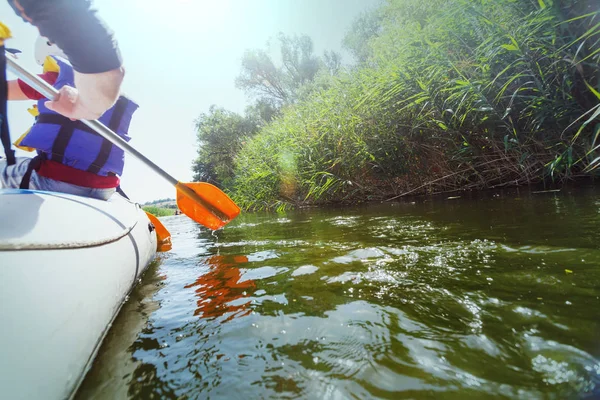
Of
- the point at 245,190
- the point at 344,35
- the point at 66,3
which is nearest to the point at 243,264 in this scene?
the point at 66,3

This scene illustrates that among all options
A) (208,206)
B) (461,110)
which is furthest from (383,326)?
(461,110)

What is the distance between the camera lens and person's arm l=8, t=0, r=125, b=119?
96cm

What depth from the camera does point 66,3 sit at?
954 millimetres

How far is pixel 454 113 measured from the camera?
3812 millimetres

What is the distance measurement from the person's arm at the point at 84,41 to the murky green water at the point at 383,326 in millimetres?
1063

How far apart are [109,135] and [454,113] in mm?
3938

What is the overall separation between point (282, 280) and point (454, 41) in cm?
401

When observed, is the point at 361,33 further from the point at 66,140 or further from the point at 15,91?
the point at 66,140

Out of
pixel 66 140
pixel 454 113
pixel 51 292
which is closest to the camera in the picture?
pixel 51 292

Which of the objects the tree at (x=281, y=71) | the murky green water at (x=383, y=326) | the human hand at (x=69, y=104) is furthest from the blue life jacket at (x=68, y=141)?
the tree at (x=281, y=71)

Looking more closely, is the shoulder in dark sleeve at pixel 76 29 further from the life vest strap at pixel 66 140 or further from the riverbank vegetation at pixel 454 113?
the riverbank vegetation at pixel 454 113

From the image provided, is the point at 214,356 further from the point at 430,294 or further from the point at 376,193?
the point at 376,193

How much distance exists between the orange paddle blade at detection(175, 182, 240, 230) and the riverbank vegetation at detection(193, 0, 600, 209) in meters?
2.66

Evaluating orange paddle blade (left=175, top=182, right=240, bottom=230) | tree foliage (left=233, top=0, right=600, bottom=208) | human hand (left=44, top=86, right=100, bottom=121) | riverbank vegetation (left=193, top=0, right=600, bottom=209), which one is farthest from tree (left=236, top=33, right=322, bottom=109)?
human hand (left=44, top=86, right=100, bottom=121)
